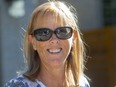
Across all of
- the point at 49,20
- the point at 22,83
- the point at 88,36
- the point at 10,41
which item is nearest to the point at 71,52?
the point at 49,20

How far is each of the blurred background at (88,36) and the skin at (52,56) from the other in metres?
5.53

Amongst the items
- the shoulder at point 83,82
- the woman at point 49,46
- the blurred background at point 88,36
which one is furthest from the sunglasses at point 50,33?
the blurred background at point 88,36

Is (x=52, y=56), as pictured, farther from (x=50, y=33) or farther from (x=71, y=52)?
(x=71, y=52)

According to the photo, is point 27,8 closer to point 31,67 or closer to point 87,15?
point 87,15

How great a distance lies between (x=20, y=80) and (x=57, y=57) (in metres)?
0.29

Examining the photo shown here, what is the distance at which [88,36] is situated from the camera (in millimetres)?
12023

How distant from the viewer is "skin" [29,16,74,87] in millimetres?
3656

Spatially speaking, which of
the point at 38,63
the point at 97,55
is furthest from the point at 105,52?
the point at 38,63

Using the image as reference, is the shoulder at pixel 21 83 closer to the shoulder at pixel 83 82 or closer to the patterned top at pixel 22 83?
the patterned top at pixel 22 83

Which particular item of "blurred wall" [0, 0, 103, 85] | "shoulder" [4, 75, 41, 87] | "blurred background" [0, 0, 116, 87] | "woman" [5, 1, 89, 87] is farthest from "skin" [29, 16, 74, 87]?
"blurred wall" [0, 0, 103, 85]

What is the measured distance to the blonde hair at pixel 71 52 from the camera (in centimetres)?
369

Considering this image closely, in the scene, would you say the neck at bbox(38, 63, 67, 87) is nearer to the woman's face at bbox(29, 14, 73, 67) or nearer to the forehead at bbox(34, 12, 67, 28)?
the woman's face at bbox(29, 14, 73, 67)

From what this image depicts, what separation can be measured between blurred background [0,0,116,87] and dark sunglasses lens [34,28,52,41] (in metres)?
5.58

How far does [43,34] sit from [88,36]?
8399mm
